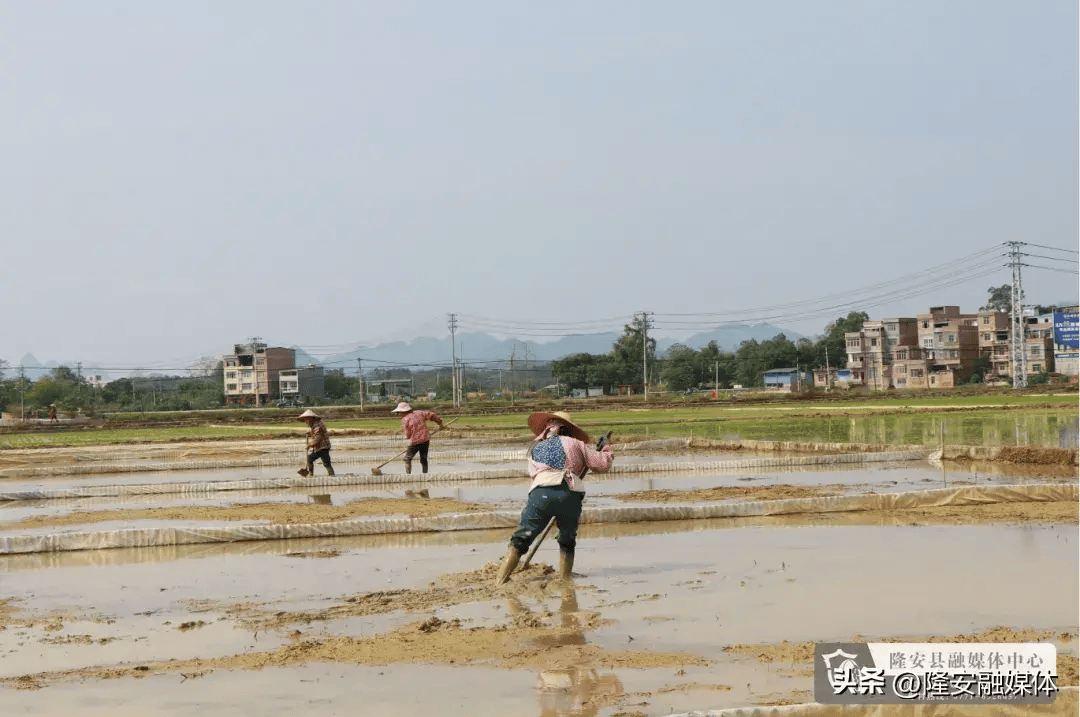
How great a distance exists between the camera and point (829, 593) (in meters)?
7.73

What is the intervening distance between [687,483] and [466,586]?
29.5 ft

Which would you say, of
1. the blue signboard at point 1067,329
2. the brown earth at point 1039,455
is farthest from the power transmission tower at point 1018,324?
the brown earth at point 1039,455

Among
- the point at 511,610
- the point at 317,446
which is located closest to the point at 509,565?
the point at 511,610

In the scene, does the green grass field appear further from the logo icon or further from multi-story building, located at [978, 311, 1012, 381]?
multi-story building, located at [978, 311, 1012, 381]

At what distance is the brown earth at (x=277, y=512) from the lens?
44.1 feet

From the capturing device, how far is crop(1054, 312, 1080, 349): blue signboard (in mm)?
75750

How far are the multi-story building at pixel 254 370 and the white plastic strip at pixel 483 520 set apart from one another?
95.3 m

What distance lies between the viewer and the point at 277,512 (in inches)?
550

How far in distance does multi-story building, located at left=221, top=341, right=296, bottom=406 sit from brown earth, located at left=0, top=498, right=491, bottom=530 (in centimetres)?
9156

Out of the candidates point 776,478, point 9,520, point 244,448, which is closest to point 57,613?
point 9,520

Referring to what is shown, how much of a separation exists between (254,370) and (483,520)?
9901cm

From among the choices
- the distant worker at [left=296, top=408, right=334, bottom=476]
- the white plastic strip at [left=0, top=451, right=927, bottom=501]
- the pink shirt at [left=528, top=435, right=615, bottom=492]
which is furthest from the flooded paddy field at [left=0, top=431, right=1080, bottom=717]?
the distant worker at [left=296, top=408, right=334, bottom=476]

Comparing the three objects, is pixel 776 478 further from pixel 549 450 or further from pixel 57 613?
pixel 57 613

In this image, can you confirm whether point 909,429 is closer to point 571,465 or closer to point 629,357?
point 571,465
